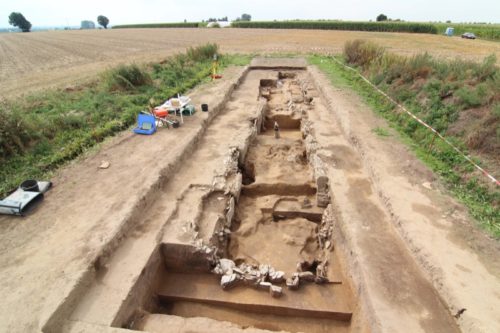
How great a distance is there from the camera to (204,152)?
21.8 feet

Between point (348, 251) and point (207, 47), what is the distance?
640 inches

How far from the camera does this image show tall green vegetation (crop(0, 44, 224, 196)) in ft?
19.3

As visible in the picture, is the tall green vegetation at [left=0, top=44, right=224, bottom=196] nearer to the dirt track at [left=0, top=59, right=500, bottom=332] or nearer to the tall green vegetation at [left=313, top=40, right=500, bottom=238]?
the dirt track at [left=0, top=59, right=500, bottom=332]

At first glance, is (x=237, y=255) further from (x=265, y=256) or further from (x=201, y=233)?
(x=201, y=233)

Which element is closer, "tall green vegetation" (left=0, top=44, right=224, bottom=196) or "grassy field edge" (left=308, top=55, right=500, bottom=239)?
"grassy field edge" (left=308, top=55, right=500, bottom=239)

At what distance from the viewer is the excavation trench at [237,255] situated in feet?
11.7

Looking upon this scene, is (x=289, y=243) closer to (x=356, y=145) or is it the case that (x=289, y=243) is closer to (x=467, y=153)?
(x=356, y=145)

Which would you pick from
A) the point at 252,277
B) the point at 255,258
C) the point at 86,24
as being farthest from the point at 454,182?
the point at 86,24

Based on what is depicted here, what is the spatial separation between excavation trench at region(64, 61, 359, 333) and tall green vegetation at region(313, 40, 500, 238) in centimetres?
240

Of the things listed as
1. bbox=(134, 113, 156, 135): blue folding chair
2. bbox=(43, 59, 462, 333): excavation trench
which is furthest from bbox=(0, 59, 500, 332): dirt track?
bbox=(134, 113, 156, 135): blue folding chair

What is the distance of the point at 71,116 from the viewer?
24.6 ft

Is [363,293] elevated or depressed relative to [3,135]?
depressed

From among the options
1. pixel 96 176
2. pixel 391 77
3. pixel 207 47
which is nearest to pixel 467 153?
pixel 391 77

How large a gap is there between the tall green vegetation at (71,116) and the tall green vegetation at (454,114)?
741 cm
